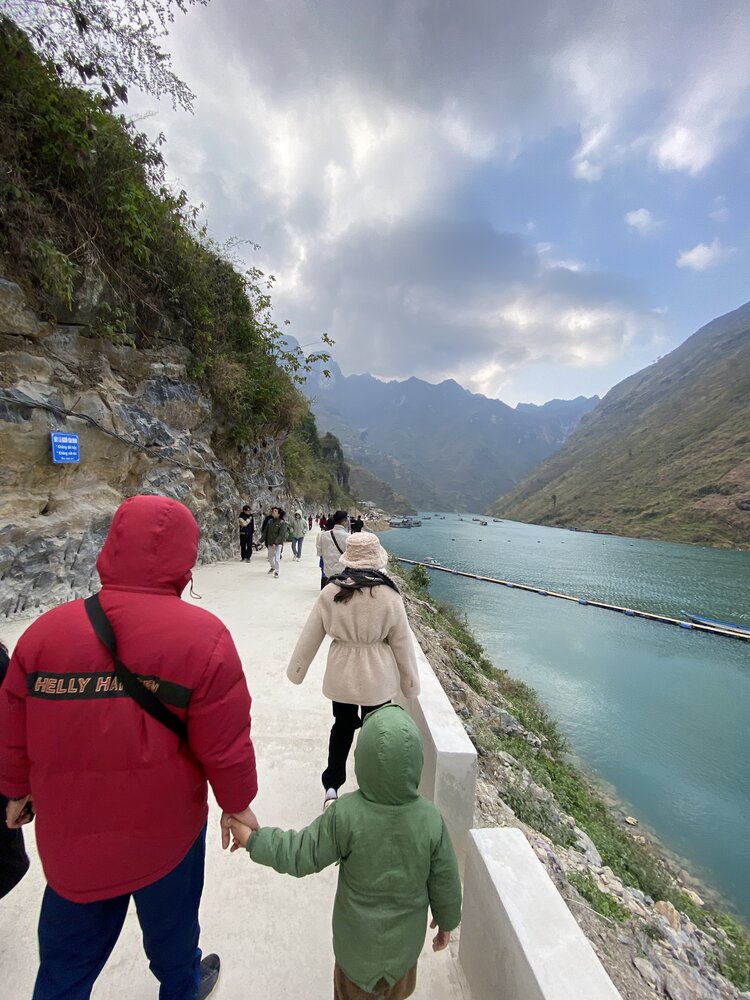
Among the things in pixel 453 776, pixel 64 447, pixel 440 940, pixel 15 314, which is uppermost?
pixel 15 314

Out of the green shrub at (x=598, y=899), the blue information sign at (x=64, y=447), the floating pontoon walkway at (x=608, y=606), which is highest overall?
the blue information sign at (x=64, y=447)

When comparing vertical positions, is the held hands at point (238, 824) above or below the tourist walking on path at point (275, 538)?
below

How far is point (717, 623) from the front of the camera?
16766 millimetres

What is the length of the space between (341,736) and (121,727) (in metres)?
1.56

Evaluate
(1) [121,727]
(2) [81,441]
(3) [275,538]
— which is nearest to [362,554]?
(1) [121,727]

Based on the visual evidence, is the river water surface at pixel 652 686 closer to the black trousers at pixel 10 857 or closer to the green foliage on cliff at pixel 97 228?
the black trousers at pixel 10 857

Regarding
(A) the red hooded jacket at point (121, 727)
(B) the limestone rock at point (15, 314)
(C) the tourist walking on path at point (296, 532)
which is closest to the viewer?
(A) the red hooded jacket at point (121, 727)

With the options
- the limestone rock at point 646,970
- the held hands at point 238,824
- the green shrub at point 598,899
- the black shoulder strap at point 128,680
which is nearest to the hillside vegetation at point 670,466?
the green shrub at point 598,899

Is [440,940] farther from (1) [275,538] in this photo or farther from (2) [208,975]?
(1) [275,538]

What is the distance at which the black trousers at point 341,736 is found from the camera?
2225 millimetres

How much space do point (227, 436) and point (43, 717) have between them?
9.54 metres

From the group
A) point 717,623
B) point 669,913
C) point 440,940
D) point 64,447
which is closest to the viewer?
point 440,940

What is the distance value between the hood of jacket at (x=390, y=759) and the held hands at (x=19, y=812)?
3.13 ft

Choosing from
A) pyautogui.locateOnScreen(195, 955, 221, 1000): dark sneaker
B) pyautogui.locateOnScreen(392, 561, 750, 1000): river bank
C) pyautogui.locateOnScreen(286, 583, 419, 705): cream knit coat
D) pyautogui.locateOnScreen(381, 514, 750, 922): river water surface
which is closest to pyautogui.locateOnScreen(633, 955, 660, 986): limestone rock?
pyautogui.locateOnScreen(392, 561, 750, 1000): river bank
